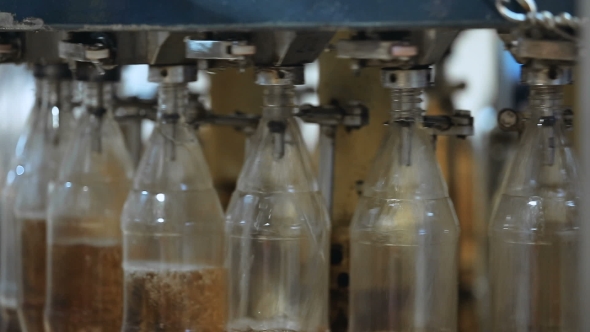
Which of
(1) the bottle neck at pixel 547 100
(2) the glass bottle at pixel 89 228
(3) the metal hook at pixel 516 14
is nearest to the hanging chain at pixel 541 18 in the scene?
(3) the metal hook at pixel 516 14

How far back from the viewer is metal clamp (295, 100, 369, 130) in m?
0.93

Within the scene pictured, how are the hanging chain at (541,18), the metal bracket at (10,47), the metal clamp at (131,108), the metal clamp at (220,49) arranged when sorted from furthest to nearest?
the metal clamp at (131,108) → the metal bracket at (10,47) → the metal clamp at (220,49) → the hanging chain at (541,18)

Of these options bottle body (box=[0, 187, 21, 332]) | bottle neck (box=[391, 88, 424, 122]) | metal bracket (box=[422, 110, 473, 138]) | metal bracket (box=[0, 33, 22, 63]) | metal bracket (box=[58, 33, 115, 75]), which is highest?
metal bracket (box=[0, 33, 22, 63])

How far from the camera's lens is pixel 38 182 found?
1.13 meters

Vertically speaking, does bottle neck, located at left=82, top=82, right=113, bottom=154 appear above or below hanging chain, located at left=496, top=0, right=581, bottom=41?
below

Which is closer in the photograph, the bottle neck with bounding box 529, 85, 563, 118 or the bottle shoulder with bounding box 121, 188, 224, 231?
the bottle neck with bounding box 529, 85, 563, 118

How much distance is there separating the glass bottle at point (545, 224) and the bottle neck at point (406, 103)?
106 mm

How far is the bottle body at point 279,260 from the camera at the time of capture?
85cm

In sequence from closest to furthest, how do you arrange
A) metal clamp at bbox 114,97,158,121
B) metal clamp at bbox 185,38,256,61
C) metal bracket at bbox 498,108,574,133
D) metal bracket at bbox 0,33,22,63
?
metal clamp at bbox 185,38,256,61, metal bracket at bbox 498,108,574,133, metal bracket at bbox 0,33,22,63, metal clamp at bbox 114,97,158,121

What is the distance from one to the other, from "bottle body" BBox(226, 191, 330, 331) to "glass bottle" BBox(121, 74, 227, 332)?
0.06m

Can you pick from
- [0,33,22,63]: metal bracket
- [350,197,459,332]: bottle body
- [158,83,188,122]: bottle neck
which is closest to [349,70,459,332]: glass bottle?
[350,197,459,332]: bottle body

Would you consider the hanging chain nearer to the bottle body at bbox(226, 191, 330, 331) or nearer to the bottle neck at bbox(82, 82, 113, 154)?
the bottle body at bbox(226, 191, 330, 331)

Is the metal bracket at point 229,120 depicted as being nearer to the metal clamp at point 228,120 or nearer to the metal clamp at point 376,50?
the metal clamp at point 228,120

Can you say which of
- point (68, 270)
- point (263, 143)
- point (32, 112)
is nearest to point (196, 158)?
point (263, 143)
